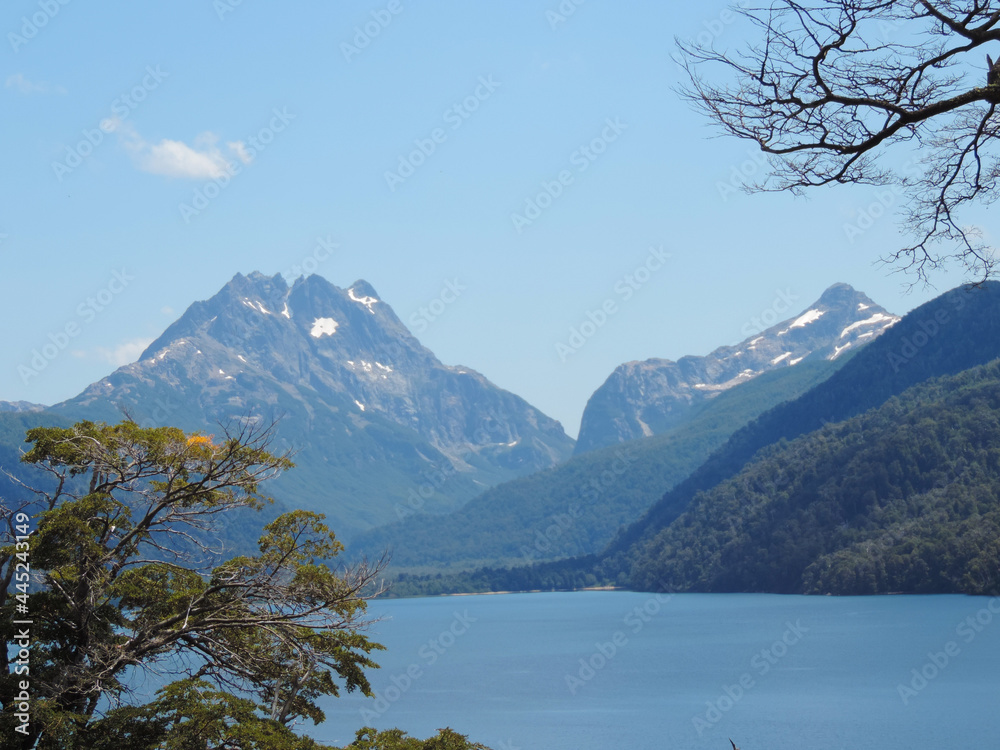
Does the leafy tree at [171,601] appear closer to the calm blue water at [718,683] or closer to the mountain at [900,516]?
the calm blue water at [718,683]

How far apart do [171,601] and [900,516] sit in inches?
6541

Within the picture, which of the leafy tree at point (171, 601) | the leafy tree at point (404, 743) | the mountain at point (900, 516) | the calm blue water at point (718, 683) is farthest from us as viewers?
the mountain at point (900, 516)

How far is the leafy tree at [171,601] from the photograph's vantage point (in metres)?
16.0

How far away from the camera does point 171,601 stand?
17.5m

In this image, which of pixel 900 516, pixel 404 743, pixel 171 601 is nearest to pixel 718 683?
pixel 404 743

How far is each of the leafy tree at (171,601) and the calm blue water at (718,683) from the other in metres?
42.4

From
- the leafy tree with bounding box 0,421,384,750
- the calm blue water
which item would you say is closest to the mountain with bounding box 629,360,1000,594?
the calm blue water

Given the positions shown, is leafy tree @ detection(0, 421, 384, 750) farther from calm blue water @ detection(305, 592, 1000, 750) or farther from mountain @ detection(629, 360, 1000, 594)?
mountain @ detection(629, 360, 1000, 594)

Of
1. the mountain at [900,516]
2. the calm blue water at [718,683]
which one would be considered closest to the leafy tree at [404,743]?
the calm blue water at [718,683]

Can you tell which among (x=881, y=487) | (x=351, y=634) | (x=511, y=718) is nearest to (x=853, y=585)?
(x=881, y=487)

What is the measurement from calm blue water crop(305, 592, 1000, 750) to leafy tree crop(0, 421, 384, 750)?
139 ft

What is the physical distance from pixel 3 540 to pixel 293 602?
17.1 feet

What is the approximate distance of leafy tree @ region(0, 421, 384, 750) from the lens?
52.4 feet

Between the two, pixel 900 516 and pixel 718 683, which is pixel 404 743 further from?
pixel 900 516
